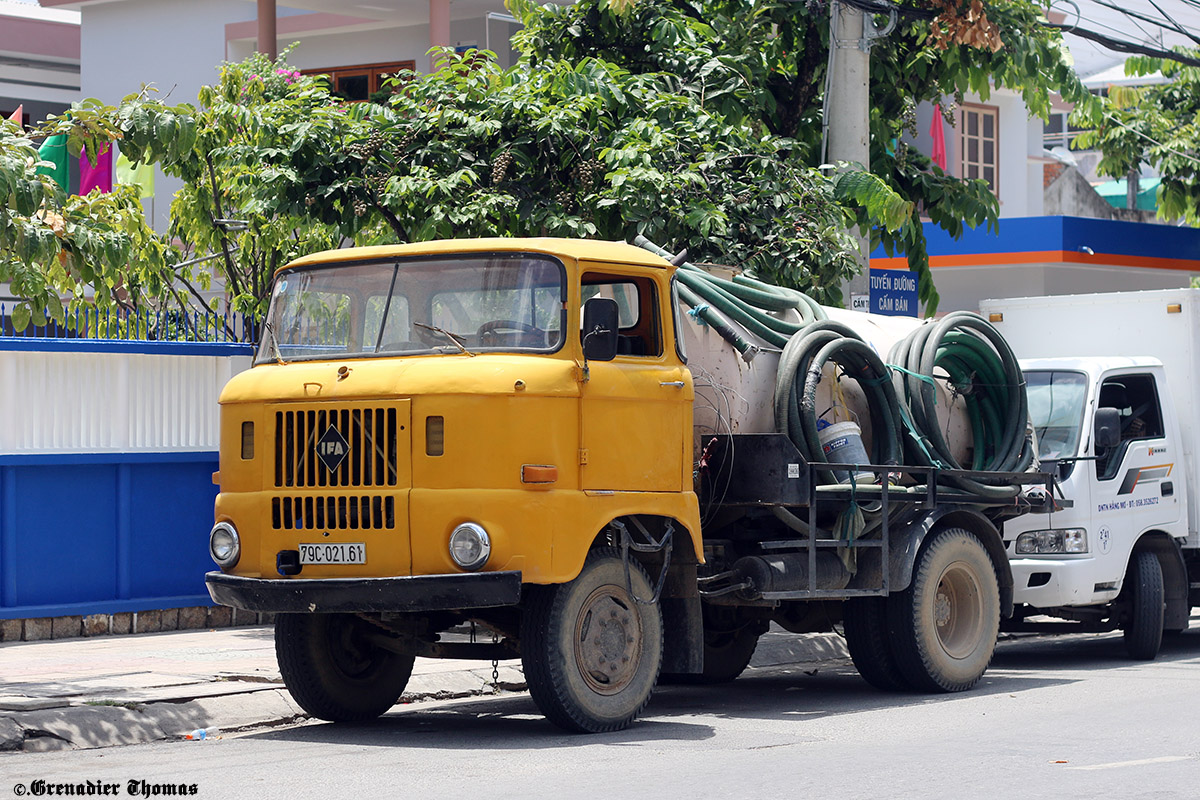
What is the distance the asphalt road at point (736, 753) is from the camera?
7137 millimetres

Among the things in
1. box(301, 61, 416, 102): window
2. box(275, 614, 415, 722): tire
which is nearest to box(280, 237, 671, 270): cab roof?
box(275, 614, 415, 722): tire

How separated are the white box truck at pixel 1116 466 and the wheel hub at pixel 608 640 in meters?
4.44

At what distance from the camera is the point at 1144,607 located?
1277cm

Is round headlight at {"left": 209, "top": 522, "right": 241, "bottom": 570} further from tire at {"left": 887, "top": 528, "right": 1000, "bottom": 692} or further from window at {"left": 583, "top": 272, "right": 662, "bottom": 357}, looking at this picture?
tire at {"left": 887, "top": 528, "right": 1000, "bottom": 692}

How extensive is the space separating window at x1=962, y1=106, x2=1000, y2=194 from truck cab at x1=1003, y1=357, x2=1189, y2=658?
54.9ft

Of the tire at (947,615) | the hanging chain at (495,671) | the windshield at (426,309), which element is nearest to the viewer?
the windshield at (426,309)

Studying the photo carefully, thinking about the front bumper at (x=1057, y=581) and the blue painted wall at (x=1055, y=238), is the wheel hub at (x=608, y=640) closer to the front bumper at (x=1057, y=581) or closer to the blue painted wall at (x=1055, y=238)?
the front bumper at (x=1057, y=581)

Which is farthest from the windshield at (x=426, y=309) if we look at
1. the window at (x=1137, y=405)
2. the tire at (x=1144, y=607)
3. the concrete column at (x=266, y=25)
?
the concrete column at (x=266, y=25)

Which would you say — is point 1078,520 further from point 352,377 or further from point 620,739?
point 352,377

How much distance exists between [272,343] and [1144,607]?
719 centimetres

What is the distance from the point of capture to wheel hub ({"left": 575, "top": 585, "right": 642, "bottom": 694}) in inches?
345

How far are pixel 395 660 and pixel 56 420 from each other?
4197 millimetres

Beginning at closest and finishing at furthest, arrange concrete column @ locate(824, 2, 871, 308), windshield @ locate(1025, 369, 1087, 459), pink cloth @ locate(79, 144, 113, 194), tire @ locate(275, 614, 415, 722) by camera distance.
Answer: tire @ locate(275, 614, 415, 722), windshield @ locate(1025, 369, 1087, 459), concrete column @ locate(824, 2, 871, 308), pink cloth @ locate(79, 144, 113, 194)

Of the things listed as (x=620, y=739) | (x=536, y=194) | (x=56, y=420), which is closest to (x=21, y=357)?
(x=56, y=420)
